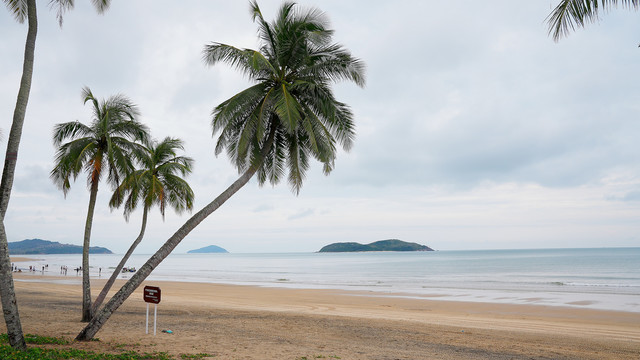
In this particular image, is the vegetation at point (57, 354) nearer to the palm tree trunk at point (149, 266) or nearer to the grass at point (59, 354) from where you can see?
the grass at point (59, 354)

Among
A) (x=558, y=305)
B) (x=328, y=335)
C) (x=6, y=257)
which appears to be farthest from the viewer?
(x=558, y=305)

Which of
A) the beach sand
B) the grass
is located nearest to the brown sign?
the beach sand

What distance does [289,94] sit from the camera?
9516 mm

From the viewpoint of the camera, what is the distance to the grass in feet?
22.5

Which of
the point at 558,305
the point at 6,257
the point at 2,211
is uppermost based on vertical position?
the point at 2,211

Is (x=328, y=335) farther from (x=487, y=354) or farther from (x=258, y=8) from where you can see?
(x=258, y=8)

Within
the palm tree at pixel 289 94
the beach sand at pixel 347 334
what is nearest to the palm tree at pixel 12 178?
the beach sand at pixel 347 334

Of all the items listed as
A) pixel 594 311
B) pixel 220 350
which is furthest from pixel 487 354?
pixel 594 311

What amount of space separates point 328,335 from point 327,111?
232 inches

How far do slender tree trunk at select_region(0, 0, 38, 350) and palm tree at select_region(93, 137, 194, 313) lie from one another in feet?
18.0

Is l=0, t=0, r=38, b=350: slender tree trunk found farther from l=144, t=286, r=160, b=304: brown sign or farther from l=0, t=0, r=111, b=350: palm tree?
l=144, t=286, r=160, b=304: brown sign

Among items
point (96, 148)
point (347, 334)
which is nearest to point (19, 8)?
point (96, 148)

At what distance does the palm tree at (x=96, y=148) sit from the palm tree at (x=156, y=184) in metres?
0.93

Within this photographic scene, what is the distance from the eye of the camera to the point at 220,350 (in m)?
8.71
